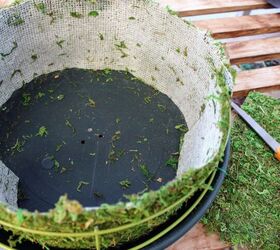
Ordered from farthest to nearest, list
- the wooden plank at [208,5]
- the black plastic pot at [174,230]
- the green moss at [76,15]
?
the wooden plank at [208,5], the green moss at [76,15], the black plastic pot at [174,230]

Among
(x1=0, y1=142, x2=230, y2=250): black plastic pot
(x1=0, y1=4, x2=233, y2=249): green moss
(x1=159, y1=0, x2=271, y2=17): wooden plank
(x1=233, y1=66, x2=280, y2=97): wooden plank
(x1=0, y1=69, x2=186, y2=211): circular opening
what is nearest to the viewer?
(x1=0, y1=4, x2=233, y2=249): green moss

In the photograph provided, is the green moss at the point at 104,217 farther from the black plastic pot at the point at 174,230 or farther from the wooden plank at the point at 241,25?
the wooden plank at the point at 241,25

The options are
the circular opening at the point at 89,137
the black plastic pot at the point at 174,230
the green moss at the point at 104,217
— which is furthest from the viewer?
the circular opening at the point at 89,137

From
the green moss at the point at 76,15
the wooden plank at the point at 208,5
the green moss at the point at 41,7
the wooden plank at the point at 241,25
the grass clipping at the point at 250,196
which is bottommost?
the grass clipping at the point at 250,196

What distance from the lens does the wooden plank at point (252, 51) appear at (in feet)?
3.45

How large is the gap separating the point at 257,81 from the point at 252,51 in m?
0.11

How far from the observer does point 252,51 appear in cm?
107

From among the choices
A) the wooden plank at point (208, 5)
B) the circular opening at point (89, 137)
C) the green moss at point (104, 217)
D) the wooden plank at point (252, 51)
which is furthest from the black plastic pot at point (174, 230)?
the wooden plank at point (208, 5)

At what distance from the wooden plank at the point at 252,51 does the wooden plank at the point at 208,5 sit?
0.14 m

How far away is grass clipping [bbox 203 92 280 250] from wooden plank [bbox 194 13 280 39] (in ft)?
0.91

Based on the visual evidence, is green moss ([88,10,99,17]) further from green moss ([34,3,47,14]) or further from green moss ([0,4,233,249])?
green moss ([0,4,233,249])

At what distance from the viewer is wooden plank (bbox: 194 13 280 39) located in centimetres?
108

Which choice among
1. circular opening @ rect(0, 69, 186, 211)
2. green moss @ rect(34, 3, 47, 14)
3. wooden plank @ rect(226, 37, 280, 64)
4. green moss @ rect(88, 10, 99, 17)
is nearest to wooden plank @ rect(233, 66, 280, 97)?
wooden plank @ rect(226, 37, 280, 64)

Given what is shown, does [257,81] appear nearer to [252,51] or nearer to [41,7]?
[252,51]
